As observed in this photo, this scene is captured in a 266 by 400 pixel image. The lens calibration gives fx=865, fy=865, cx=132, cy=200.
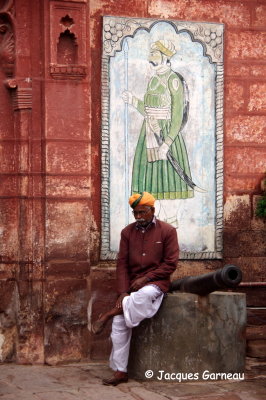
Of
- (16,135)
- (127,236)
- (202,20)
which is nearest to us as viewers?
(127,236)

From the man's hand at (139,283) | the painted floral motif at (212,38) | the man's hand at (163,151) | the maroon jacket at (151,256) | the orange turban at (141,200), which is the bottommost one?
the man's hand at (139,283)

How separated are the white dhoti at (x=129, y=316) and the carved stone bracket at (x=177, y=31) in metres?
2.65

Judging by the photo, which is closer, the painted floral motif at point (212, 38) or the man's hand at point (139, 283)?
the man's hand at point (139, 283)

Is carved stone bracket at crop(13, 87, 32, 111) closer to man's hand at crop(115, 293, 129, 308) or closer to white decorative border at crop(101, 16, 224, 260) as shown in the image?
white decorative border at crop(101, 16, 224, 260)

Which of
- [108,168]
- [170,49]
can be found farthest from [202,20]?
[108,168]

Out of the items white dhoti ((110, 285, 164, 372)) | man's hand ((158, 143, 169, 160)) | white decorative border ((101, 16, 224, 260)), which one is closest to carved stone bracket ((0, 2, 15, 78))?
white decorative border ((101, 16, 224, 260))

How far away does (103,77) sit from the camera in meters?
8.89

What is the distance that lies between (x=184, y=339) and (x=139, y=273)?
0.73m

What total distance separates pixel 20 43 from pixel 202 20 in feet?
6.65

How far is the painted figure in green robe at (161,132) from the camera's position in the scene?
→ 29.7ft

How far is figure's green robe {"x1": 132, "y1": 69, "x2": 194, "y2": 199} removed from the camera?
9.04m

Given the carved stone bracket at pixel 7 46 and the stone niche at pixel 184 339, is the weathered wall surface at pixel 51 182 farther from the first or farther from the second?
the stone niche at pixel 184 339

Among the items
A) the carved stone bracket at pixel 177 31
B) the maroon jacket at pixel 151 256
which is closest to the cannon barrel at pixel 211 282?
the maroon jacket at pixel 151 256

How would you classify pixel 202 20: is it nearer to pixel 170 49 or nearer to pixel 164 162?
pixel 170 49
